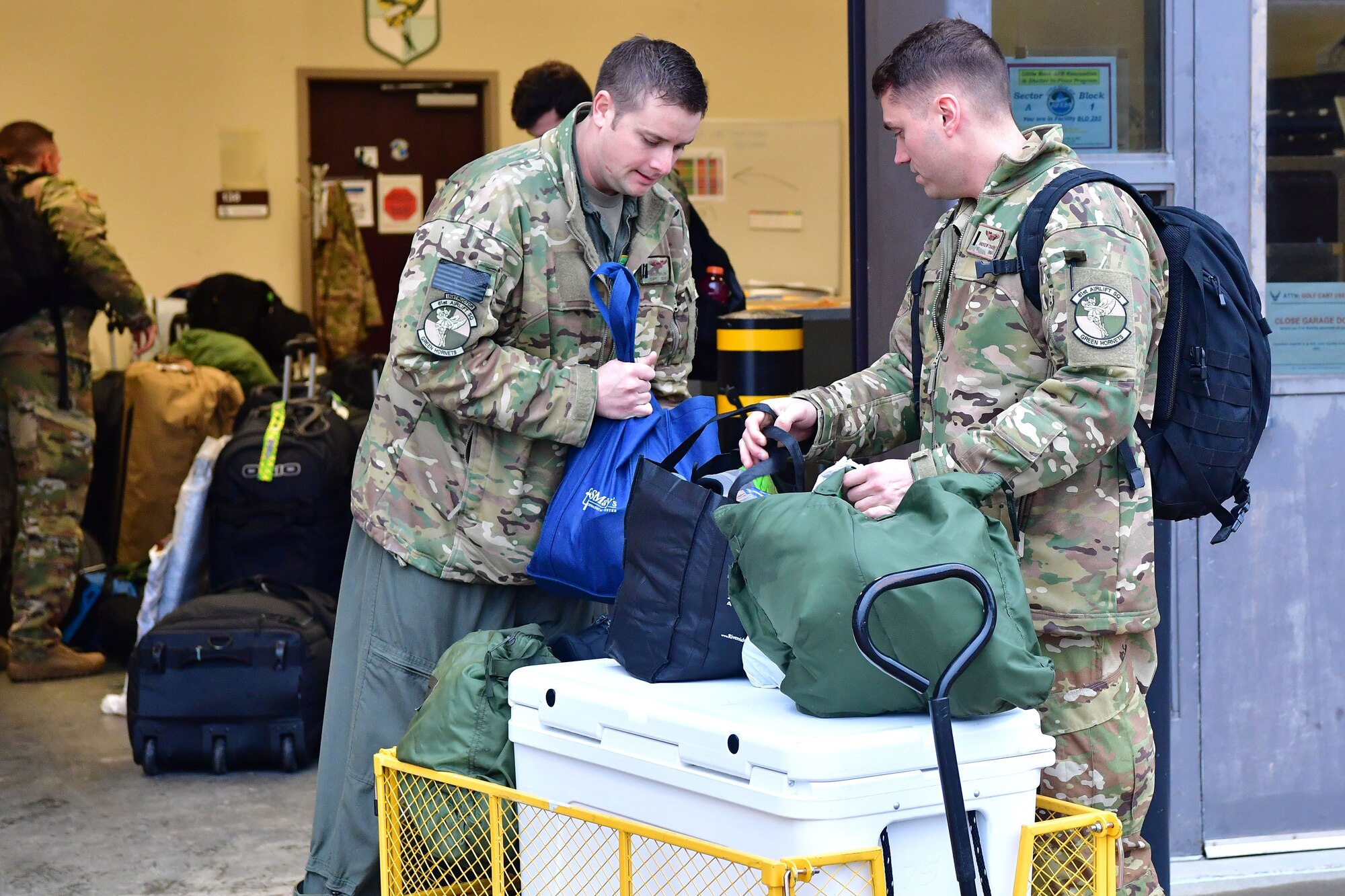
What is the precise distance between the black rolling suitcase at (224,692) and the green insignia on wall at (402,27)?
5.11 meters

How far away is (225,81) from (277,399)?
12.0 ft

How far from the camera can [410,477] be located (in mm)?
2529

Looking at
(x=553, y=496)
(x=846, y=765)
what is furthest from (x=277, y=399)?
(x=846, y=765)

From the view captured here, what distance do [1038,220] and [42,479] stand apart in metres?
4.06

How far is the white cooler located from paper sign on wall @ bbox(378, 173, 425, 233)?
7164 millimetres

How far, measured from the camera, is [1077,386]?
194 cm

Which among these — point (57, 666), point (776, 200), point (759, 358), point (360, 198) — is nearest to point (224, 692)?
point (57, 666)

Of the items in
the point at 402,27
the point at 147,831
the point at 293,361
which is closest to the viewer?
the point at 147,831

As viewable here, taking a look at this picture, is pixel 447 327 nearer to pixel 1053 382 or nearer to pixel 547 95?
pixel 1053 382

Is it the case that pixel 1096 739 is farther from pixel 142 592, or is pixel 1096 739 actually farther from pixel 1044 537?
pixel 142 592

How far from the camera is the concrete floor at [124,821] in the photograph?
3.39 metres

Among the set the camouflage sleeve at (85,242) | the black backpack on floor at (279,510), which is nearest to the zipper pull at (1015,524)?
the black backpack on floor at (279,510)

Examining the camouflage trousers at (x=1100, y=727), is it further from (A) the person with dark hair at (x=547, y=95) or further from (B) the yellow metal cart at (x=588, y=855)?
(A) the person with dark hair at (x=547, y=95)

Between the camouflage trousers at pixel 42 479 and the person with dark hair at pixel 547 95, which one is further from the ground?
the person with dark hair at pixel 547 95
